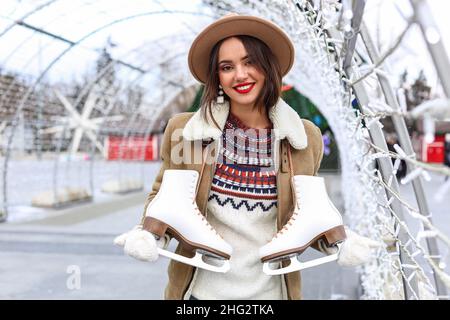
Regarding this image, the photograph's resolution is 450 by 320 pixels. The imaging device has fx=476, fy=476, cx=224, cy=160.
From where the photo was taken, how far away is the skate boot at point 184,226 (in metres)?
1.21

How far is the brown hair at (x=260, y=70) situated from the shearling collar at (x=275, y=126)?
0.02 m

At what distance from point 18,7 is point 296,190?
17.8 ft

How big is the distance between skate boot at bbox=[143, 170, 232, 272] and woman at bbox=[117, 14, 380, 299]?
0.09 meters

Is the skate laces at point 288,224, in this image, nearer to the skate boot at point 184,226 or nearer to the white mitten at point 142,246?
the skate boot at point 184,226

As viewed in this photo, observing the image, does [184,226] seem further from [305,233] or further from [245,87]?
[245,87]

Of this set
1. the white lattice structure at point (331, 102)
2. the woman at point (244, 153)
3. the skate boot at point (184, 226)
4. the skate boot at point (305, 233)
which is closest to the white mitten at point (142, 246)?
the skate boot at point (184, 226)

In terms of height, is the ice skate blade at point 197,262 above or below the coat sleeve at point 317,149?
below

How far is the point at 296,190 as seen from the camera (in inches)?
50.2

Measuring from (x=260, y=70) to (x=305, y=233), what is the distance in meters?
0.46

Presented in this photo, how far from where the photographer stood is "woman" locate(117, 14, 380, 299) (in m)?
1.31

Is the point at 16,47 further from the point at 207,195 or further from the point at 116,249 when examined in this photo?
the point at 207,195

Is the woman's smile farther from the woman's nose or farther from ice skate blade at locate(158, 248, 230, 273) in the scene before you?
ice skate blade at locate(158, 248, 230, 273)

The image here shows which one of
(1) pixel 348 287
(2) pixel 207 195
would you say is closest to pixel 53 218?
(1) pixel 348 287
